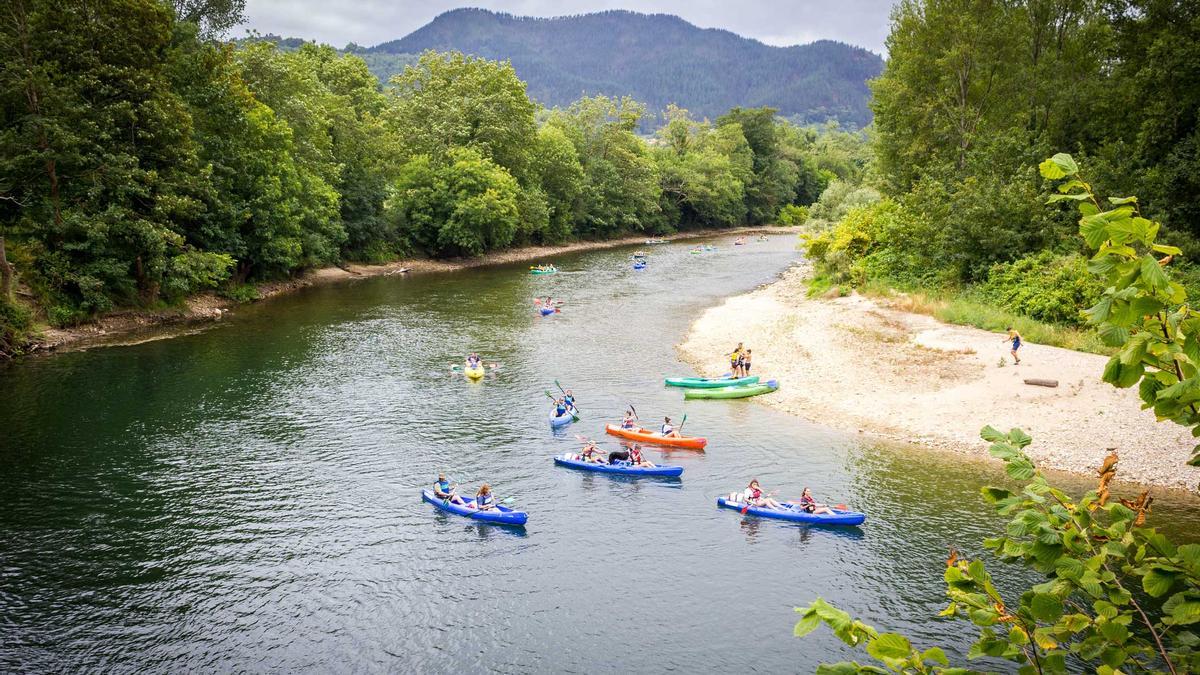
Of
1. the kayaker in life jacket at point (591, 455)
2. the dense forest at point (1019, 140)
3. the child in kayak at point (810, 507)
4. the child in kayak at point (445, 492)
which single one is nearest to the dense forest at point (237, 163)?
the child in kayak at point (445, 492)

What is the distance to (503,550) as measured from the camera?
22.6m

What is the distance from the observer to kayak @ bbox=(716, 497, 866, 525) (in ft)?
77.7

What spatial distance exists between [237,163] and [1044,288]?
53.9 meters

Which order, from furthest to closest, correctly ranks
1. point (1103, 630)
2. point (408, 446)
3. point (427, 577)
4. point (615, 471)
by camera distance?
point (408, 446)
point (615, 471)
point (427, 577)
point (1103, 630)

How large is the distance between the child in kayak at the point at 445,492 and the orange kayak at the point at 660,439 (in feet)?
26.8

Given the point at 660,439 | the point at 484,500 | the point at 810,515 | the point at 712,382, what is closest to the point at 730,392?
the point at 712,382

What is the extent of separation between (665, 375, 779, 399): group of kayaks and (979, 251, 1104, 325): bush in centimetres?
1517

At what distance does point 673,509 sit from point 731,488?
256cm

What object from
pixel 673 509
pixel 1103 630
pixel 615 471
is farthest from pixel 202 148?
pixel 1103 630

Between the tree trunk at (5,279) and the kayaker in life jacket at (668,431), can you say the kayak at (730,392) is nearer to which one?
the kayaker in life jacket at (668,431)

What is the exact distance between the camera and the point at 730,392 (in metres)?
36.9

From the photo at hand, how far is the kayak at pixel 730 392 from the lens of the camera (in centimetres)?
3672

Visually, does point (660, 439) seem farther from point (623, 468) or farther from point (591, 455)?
point (591, 455)

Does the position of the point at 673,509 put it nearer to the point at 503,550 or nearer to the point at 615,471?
the point at 615,471
